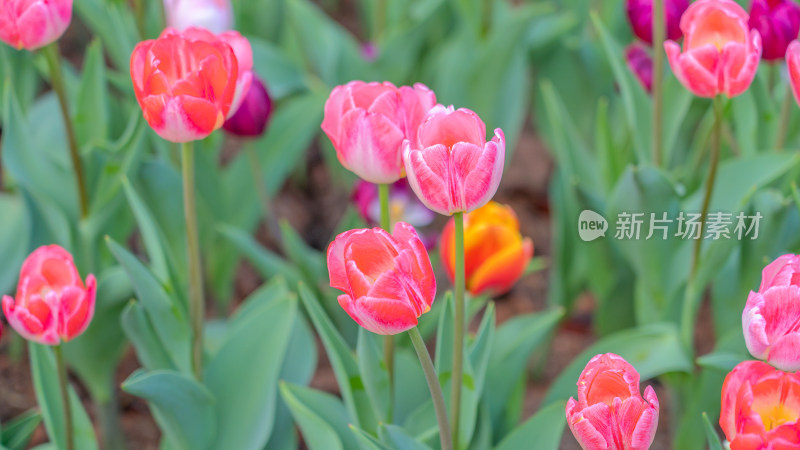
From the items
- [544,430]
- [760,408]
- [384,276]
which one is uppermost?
[384,276]

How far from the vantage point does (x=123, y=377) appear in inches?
56.7

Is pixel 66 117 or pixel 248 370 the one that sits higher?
pixel 66 117

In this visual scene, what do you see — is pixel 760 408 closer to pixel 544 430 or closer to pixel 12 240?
pixel 544 430

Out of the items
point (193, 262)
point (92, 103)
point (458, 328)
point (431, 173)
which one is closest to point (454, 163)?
point (431, 173)

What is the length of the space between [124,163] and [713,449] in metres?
0.75

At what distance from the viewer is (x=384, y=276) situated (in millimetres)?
554

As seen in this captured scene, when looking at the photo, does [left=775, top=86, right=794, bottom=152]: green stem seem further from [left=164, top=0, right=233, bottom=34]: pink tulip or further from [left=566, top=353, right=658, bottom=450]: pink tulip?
[left=164, top=0, right=233, bottom=34]: pink tulip

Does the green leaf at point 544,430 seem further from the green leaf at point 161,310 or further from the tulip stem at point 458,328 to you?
the green leaf at point 161,310

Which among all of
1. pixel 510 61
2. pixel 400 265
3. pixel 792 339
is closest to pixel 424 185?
pixel 400 265

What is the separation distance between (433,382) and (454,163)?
0.57ft

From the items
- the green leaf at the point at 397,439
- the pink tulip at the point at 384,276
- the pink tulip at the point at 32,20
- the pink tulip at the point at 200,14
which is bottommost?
the green leaf at the point at 397,439

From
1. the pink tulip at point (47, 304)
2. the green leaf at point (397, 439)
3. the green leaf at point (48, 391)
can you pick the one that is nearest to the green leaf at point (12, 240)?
the green leaf at point (48, 391)

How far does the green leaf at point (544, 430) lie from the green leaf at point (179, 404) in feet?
1.09

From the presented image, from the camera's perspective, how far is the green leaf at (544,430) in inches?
34.0
